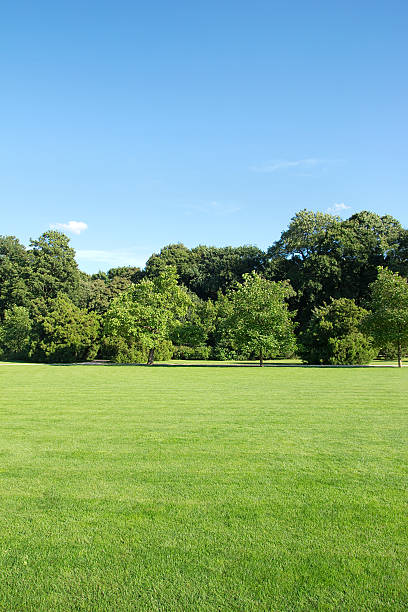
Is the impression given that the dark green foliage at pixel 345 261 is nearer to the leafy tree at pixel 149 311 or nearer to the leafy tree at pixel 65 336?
the leafy tree at pixel 149 311

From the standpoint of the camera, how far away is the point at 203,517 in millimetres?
3719

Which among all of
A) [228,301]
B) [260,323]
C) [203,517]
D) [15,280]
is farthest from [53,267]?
[203,517]

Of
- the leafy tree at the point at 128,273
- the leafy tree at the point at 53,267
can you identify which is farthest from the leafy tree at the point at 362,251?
the leafy tree at the point at 53,267

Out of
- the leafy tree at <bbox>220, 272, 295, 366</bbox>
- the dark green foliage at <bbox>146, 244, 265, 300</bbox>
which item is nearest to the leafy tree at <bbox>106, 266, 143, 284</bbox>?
the dark green foliage at <bbox>146, 244, 265, 300</bbox>

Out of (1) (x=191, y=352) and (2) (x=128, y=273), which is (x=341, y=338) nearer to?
(1) (x=191, y=352)

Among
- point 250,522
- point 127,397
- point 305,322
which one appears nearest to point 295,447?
point 250,522

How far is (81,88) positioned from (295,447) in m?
21.7

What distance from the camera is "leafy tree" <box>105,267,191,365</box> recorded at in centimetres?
3362

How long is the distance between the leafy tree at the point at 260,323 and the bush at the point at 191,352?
1236cm

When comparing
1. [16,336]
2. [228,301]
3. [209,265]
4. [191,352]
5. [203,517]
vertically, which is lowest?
[203,517]

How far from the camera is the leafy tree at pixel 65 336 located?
3956 centimetres

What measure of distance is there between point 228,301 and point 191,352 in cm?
695

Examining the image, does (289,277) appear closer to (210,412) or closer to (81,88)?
(81,88)

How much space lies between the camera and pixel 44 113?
2247cm
